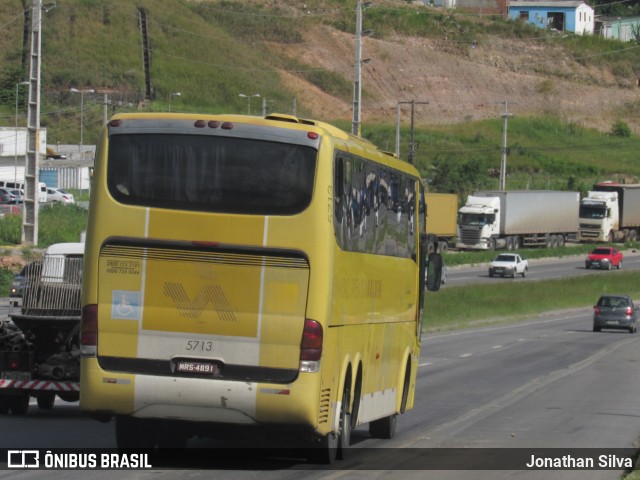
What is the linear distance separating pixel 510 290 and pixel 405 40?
91.8 metres

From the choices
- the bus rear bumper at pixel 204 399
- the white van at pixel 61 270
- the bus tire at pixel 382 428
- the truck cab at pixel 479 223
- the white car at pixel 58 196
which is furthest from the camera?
the truck cab at pixel 479 223

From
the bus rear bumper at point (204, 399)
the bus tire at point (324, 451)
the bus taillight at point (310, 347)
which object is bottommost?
the bus tire at point (324, 451)

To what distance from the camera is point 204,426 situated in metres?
13.3

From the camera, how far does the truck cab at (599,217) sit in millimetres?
95562

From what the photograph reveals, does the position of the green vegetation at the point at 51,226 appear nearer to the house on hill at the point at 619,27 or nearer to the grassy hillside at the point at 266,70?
the grassy hillside at the point at 266,70

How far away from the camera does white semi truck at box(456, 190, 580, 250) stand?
282 feet

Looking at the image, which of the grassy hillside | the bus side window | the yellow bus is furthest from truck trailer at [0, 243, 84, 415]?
the grassy hillside

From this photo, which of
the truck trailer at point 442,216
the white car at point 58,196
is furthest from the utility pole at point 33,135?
the truck trailer at point 442,216

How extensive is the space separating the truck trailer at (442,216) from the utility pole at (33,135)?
36796 mm

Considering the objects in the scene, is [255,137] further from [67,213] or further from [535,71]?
[535,71]

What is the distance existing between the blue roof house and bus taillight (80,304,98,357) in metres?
158

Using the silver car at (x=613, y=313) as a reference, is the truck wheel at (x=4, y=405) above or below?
above

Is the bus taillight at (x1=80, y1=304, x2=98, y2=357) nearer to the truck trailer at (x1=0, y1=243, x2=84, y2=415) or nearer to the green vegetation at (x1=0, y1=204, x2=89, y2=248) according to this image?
the truck trailer at (x1=0, y1=243, x2=84, y2=415)

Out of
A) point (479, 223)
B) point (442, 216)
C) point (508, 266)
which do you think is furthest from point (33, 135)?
point (479, 223)
